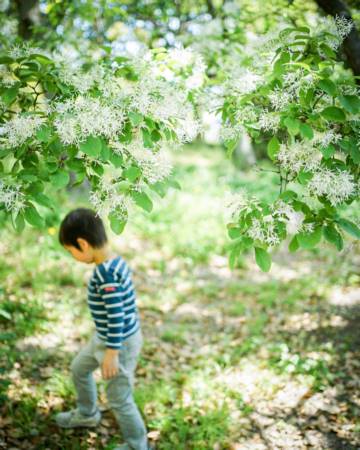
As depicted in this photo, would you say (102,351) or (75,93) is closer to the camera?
(75,93)

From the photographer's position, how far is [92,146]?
171 centimetres

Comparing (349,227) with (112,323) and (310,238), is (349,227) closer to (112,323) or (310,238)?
(310,238)

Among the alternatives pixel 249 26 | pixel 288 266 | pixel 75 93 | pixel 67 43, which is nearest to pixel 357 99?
pixel 75 93

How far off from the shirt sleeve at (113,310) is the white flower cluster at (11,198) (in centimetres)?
82

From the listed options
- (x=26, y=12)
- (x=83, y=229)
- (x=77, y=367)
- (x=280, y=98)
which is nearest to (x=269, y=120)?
(x=280, y=98)

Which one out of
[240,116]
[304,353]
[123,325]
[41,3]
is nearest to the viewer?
[240,116]

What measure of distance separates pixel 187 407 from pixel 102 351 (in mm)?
978

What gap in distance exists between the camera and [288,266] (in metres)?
5.68

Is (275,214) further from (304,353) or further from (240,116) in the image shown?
(304,353)

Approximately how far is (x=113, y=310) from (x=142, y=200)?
841 millimetres

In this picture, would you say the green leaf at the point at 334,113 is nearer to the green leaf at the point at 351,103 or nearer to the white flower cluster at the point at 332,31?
the green leaf at the point at 351,103

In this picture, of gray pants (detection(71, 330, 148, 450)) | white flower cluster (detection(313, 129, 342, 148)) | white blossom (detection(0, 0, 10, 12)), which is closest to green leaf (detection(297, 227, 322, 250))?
white flower cluster (detection(313, 129, 342, 148))

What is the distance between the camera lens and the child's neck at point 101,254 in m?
2.48

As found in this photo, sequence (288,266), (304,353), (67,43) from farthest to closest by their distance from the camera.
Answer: (288,266)
(67,43)
(304,353)
